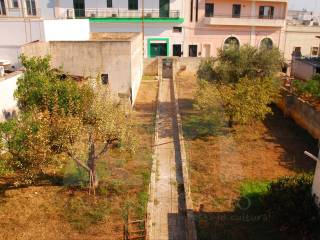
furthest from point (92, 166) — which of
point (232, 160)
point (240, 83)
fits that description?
point (240, 83)

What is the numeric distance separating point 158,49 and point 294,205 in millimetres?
35850

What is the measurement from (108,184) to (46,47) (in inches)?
469

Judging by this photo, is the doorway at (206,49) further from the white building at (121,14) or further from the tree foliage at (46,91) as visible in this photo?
the tree foliage at (46,91)

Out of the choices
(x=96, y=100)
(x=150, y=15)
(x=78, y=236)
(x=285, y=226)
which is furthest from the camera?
(x=150, y=15)

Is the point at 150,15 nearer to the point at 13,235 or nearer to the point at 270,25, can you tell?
the point at 270,25

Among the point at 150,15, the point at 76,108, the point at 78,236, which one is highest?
the point at 150,15

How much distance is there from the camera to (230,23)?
141 feet

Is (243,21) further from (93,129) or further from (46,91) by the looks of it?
(93,129)

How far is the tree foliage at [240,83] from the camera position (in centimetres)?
1827

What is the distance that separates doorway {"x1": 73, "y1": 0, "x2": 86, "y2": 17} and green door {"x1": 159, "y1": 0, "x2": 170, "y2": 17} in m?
9.12

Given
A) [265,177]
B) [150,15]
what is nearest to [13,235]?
[265,177]

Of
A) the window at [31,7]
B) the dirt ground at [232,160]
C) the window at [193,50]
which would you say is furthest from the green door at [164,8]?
the dirt ground at [232,160]

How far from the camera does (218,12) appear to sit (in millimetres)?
43469

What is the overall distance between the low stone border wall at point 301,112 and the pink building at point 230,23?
70.1 ft
